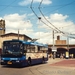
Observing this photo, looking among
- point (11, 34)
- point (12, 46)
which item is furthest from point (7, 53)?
point (11, 34)

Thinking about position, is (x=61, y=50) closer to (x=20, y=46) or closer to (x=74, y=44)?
(x=74, y=44)

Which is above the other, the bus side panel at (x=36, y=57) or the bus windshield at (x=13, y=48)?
the bus windshield at (x=13, y=48)

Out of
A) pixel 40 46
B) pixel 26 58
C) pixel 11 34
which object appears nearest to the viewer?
pixel 26 58

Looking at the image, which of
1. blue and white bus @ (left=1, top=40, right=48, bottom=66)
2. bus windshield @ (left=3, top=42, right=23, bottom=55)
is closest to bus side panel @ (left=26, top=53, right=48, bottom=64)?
blue and white bus @ (left=1, top=40, right=48, bottom=66)

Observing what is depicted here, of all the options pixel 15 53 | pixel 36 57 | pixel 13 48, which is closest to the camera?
pixel 15 53

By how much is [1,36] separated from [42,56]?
37.7 metres

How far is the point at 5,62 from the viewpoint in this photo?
24719 mm

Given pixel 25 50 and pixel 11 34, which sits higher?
pixel 11 34

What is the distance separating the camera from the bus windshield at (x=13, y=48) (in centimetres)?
2433

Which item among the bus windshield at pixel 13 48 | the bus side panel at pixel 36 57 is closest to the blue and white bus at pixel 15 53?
the bus windshield at pixel 13 48

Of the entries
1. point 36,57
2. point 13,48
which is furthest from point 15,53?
point 36,57

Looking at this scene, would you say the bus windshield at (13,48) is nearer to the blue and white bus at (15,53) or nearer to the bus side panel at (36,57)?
the blue and white bus at (15,53)

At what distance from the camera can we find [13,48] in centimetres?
2445

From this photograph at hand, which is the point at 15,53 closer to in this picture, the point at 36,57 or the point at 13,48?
the point at 13,48
